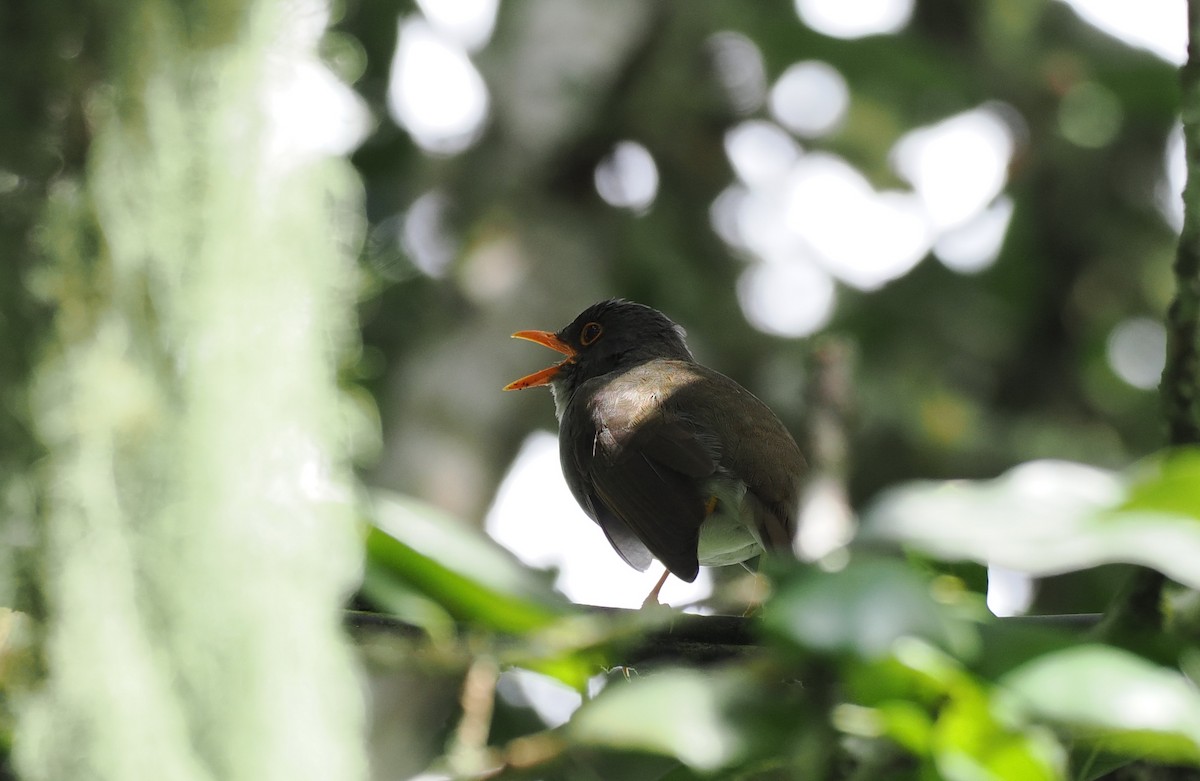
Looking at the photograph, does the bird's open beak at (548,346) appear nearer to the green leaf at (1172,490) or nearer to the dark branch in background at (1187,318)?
the dark branch in background at (1187,318)

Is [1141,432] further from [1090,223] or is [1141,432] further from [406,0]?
[406,0]

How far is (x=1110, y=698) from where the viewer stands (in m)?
1.67

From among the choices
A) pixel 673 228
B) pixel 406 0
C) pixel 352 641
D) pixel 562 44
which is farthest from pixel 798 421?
pixel 352 641

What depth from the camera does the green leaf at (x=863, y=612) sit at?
171 cm

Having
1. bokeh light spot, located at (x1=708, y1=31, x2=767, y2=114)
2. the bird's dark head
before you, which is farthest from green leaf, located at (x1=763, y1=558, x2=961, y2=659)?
bokeh light spot, located at (x1=708, y1=31, x2=767, y2=114)

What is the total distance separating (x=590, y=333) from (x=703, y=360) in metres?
3.18

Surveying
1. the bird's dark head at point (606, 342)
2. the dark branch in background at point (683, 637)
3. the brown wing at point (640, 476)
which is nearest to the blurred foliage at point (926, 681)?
A: the dark branch in background at point (683, 637)

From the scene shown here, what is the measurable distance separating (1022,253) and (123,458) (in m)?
7.60

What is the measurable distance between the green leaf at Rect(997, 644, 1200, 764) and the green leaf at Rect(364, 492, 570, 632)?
793 mm

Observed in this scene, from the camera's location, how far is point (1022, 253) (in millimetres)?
9234

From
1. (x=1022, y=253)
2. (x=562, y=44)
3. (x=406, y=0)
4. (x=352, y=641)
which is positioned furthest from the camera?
(x=1022, y=253)

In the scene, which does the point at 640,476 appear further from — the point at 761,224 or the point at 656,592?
the point at 761,224

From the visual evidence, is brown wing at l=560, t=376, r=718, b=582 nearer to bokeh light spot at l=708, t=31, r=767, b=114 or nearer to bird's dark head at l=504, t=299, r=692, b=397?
bird's dark head at l=504, t=299, r=692, b=397

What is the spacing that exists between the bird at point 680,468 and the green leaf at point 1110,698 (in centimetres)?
192
